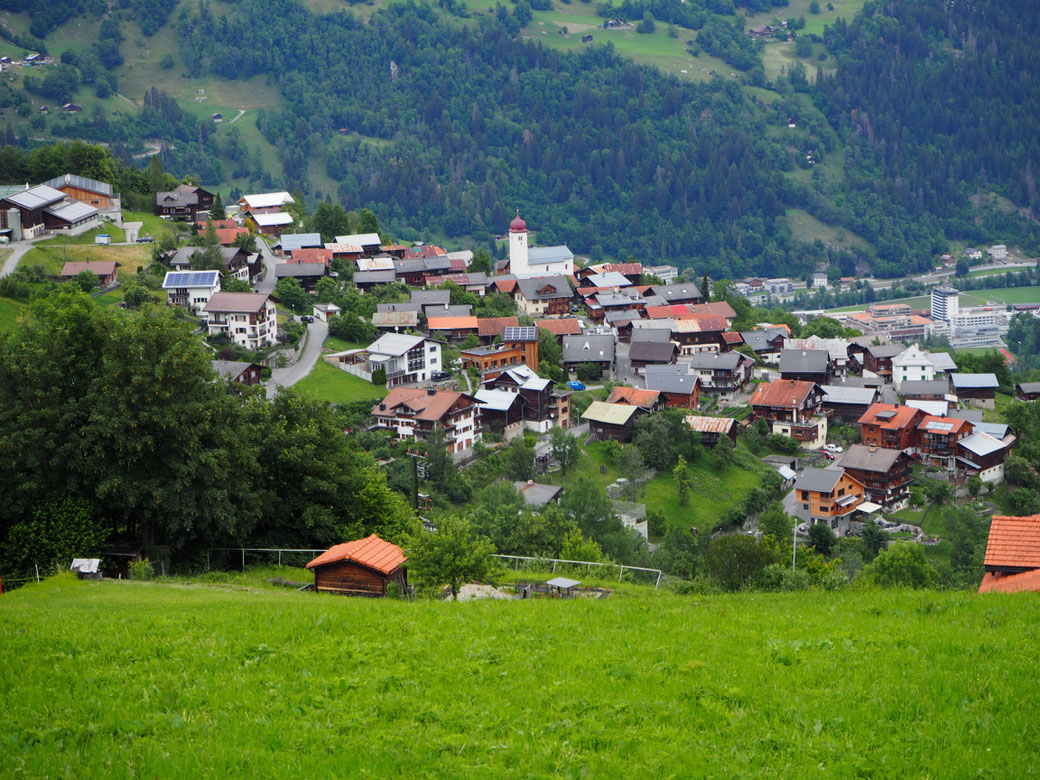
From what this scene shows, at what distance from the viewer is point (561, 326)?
2776 inches

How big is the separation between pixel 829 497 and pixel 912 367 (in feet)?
77.6

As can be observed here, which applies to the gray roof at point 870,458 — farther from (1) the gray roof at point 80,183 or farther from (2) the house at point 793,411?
(1) the gray roof at point 80,183

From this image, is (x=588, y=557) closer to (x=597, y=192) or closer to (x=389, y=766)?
(x=389, y=766)

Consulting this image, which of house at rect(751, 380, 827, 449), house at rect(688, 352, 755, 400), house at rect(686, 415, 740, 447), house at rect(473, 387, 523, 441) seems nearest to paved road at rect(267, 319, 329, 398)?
house at rect(473, 387, 523, 441)

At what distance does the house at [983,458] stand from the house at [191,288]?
43812mm

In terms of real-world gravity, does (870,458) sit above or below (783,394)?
below

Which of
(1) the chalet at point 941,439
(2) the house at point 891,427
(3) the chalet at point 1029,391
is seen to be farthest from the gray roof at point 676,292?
(1) the chalet at point 941,439

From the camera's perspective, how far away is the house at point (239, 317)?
5659 centimetres

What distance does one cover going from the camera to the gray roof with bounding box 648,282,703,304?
81.2 m

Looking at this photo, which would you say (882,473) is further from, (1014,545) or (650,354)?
(1014,545)

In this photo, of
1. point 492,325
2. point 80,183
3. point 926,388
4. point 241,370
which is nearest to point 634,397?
point 492,325

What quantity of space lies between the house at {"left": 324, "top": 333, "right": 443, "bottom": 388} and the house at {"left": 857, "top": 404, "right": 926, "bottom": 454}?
26.1 m

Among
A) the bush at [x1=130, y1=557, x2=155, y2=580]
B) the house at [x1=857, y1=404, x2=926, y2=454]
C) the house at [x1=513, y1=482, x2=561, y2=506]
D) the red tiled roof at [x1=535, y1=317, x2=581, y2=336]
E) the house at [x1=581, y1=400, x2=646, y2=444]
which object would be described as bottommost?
the house at [x1=513, y1=482, x2=561, y2=506]

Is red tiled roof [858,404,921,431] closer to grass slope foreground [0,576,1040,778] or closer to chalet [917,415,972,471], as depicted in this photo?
chalet [917,415,972,471]
